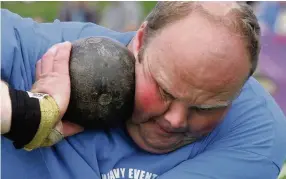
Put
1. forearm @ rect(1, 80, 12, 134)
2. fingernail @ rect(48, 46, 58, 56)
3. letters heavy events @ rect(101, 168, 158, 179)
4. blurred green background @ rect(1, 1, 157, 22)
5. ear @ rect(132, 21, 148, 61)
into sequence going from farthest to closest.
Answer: blurred green background @ rect(1, 1, 157, 22), letters heavy events @ rect(101, 168, 158, 179), ear @ rect(132, 21, 148, 61), fingernail @ rect(48, 46, 58, 56), forearm @ rect(1, 80, 12, 134)

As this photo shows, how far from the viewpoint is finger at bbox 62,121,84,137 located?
248 cm

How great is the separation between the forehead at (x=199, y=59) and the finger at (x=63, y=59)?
0.30 m

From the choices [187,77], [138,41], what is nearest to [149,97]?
[187,77]

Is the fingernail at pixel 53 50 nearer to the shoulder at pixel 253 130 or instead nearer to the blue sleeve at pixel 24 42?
the blue sleeve at pixel 24 42

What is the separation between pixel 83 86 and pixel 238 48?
569 mm

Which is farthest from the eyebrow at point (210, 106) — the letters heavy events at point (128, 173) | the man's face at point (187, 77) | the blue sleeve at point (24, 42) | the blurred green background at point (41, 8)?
the blurred green background at point (41, 8)

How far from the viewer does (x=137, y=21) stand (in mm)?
9000

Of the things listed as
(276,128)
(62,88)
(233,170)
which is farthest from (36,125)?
(276,128)

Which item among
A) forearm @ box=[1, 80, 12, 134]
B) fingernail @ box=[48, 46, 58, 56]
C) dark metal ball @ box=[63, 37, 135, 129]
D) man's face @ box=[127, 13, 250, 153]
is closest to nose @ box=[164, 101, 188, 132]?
man's face @ box=[127, 13, 250, 153]

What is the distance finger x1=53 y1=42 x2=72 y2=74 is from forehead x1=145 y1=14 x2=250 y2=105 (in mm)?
303

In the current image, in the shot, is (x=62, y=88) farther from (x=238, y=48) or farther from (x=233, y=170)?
(x=233, y=170)

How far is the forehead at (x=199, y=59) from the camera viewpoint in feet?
7.58

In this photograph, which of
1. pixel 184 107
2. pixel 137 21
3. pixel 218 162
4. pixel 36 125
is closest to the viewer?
pixel 36 125

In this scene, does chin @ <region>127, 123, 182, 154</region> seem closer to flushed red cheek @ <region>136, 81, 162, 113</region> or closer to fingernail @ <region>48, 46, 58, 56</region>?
flushed red cheek @ <region>136, 81, 162, 113</region>
